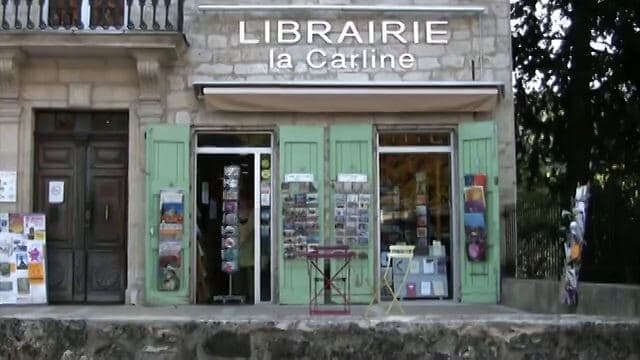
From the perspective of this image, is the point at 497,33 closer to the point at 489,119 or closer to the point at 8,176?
the point at 489,119

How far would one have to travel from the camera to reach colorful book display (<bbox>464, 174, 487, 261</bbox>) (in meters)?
11.3

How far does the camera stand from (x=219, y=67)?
11.6m

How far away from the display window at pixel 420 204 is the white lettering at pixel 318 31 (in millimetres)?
1620

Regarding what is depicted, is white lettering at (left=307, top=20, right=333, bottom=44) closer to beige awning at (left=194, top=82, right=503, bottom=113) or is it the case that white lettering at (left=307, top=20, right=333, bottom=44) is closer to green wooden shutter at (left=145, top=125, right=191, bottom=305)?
beige awning at (left=194, top=82, right=503, bottom=113)

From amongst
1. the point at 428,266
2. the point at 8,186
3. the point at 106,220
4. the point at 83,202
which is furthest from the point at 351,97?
the point at 8,186

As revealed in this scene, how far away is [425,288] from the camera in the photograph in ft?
38.6

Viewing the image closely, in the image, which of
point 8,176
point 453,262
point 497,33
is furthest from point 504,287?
point 8,176

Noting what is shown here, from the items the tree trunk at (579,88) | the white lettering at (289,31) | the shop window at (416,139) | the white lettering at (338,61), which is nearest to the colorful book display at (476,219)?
the shop window at (416,139)

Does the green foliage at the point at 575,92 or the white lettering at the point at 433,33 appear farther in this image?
the green foliage at the point at 575,92

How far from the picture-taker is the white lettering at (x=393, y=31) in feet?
38.3

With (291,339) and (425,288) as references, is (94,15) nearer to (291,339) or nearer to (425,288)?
(425,288)

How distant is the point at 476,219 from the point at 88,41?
5.87m

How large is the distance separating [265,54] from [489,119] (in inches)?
133

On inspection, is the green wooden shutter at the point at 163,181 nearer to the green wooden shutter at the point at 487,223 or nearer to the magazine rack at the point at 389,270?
the magazine rack at the point at 389,270
